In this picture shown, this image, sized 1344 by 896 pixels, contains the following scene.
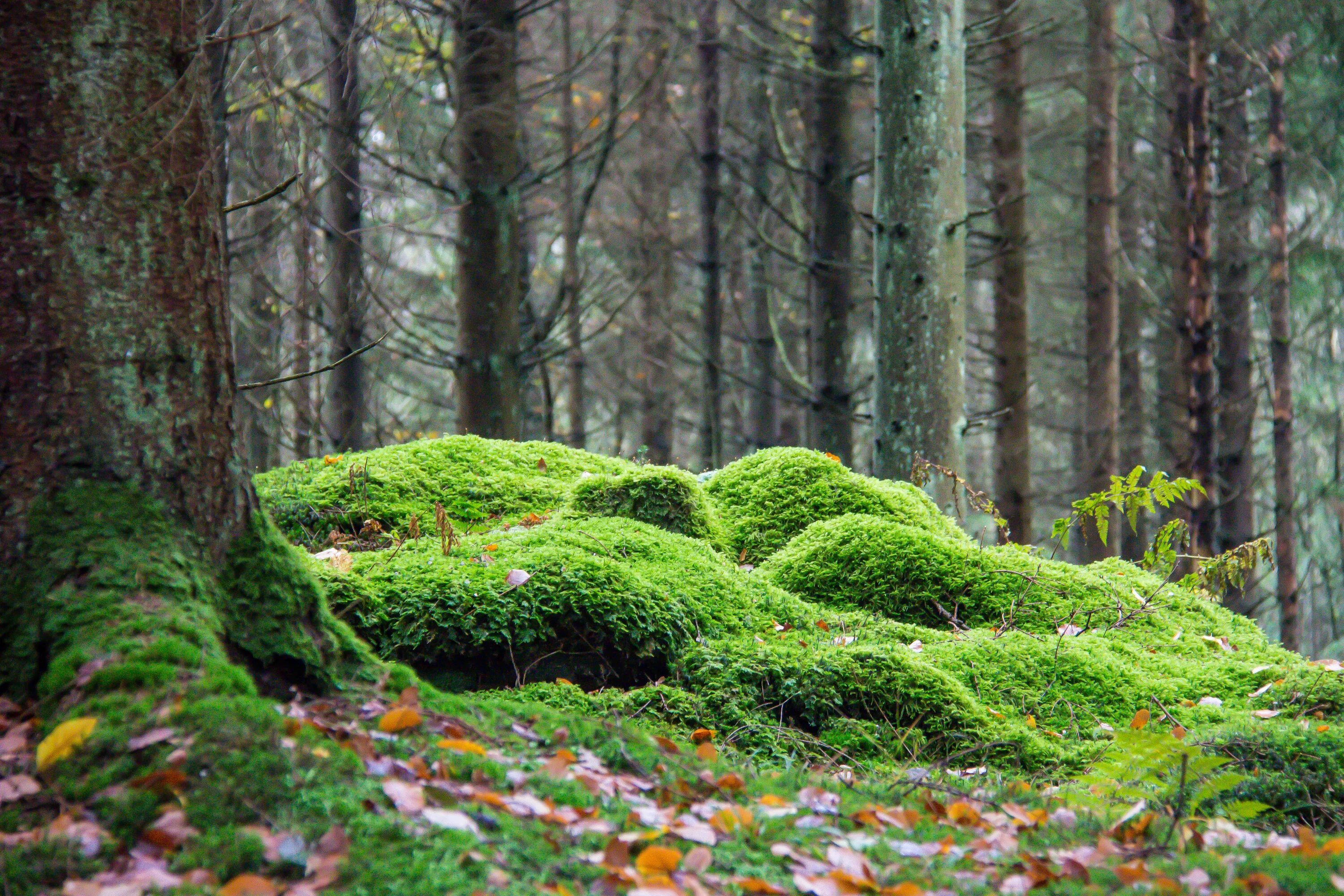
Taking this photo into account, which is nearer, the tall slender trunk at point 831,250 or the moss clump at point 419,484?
the moss clump at point 419,484

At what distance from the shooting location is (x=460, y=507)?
5.38m

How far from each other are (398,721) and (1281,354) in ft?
40.2

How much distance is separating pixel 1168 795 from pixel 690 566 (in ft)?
7.10

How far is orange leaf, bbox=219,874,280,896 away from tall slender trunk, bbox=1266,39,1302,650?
11398mm

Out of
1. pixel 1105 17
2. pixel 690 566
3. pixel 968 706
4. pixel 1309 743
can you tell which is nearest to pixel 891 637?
pixel 968 706

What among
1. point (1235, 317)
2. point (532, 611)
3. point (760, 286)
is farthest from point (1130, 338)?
point (532, 611)

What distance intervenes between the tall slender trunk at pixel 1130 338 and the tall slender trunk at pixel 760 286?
522 cm

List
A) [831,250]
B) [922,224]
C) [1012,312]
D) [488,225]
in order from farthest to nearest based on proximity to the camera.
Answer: [831,250]
[1012,312]
[488,225]
[922,224]

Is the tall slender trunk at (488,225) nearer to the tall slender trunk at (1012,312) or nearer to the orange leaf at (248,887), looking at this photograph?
the tall slender trunk at (1012,312)

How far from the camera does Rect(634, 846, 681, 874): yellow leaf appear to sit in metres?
1.98

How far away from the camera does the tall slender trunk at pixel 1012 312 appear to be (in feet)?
34.4

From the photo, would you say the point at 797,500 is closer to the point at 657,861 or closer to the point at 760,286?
the point at 657,861

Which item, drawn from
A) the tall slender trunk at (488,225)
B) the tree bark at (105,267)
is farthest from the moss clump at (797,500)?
the tree bark at (105,267)

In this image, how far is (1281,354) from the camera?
37.4 ft
